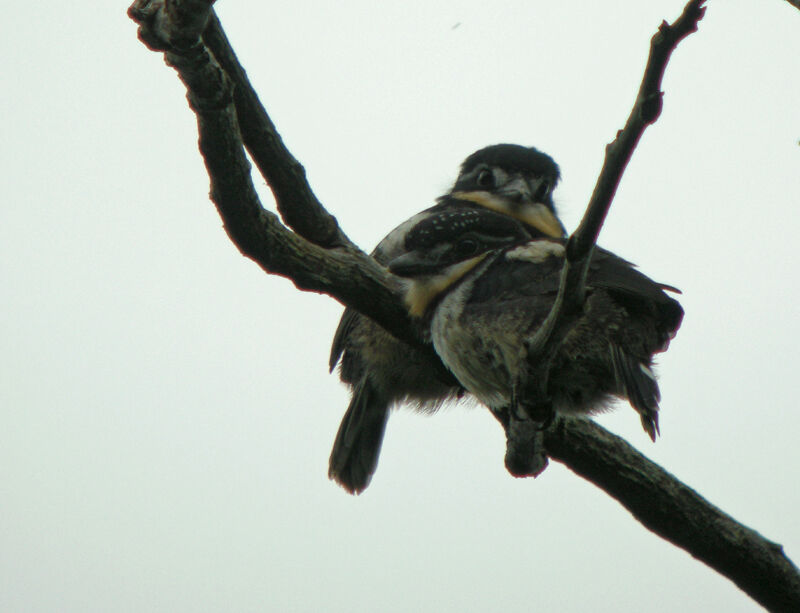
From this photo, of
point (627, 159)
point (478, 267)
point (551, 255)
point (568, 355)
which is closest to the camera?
point (627, 159)

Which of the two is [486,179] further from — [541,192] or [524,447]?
[524,447]

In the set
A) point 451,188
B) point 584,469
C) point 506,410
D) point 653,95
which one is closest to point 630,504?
point 584,469

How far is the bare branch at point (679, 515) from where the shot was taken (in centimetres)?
345

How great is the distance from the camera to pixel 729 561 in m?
3.48

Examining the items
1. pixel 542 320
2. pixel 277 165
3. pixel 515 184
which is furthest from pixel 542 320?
pixel 515 184

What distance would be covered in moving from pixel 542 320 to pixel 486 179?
2.72 m

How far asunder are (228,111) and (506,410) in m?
1.54

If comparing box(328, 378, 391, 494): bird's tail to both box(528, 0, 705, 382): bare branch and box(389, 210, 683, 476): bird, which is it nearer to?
box(389, 210, 683, 476): bird

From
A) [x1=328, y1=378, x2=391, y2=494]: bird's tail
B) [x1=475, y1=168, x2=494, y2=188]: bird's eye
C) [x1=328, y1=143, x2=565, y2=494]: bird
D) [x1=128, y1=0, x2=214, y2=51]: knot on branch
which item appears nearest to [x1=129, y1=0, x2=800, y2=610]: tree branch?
[x1=128, y1=0, x2=214, y2=51]: knot on branch

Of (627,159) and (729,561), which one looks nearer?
→ (627,159)

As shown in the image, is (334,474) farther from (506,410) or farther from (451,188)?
(451,188)

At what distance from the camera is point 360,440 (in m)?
4.85

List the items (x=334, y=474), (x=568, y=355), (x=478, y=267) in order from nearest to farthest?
(x=568, y=355)
(x=478, y=267)
(x=334, y=474)

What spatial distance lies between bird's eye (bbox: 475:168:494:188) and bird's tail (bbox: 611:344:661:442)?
Answer: 8.98ft
